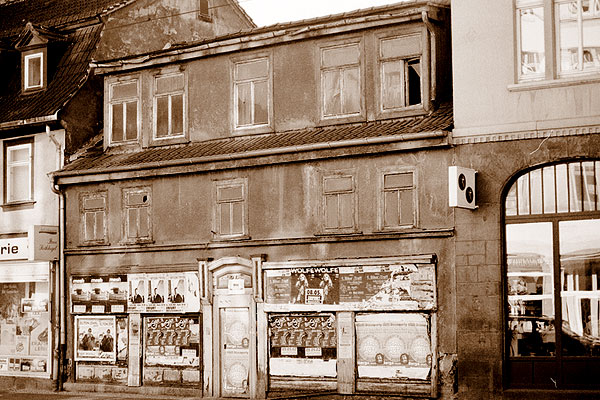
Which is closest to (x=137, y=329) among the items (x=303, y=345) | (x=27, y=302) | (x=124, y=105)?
(x=27, y=302)

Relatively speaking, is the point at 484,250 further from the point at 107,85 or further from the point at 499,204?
the point at 107,85

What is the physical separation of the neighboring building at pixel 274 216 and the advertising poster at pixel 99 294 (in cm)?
4

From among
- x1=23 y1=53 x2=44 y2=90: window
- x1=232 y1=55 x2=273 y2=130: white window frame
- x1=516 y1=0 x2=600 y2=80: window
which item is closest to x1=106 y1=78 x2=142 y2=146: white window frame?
x1=232 y1=55 x2=273 y2=130: white window frame

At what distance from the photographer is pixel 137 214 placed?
94.3ft

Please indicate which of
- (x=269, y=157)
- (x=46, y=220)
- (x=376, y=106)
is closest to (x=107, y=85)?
(x=46, y=220)

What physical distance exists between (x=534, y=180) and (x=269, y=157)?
6.66 metres

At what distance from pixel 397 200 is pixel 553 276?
3.92m

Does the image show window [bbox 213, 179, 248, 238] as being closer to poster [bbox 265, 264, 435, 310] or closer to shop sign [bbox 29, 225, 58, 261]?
poster [bbox 265, 264, 435, 310]

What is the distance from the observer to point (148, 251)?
2836 centimetres

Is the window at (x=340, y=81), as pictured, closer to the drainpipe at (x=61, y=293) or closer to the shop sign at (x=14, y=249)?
the drainpipe at (x=61, y=293)

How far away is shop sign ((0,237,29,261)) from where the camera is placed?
30975 millimetres

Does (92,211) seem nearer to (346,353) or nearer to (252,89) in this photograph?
(252,89)

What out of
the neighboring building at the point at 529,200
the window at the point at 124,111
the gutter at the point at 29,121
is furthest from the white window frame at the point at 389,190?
the gutter at the point at 29,121

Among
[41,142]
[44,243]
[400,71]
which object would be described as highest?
[400,71]
